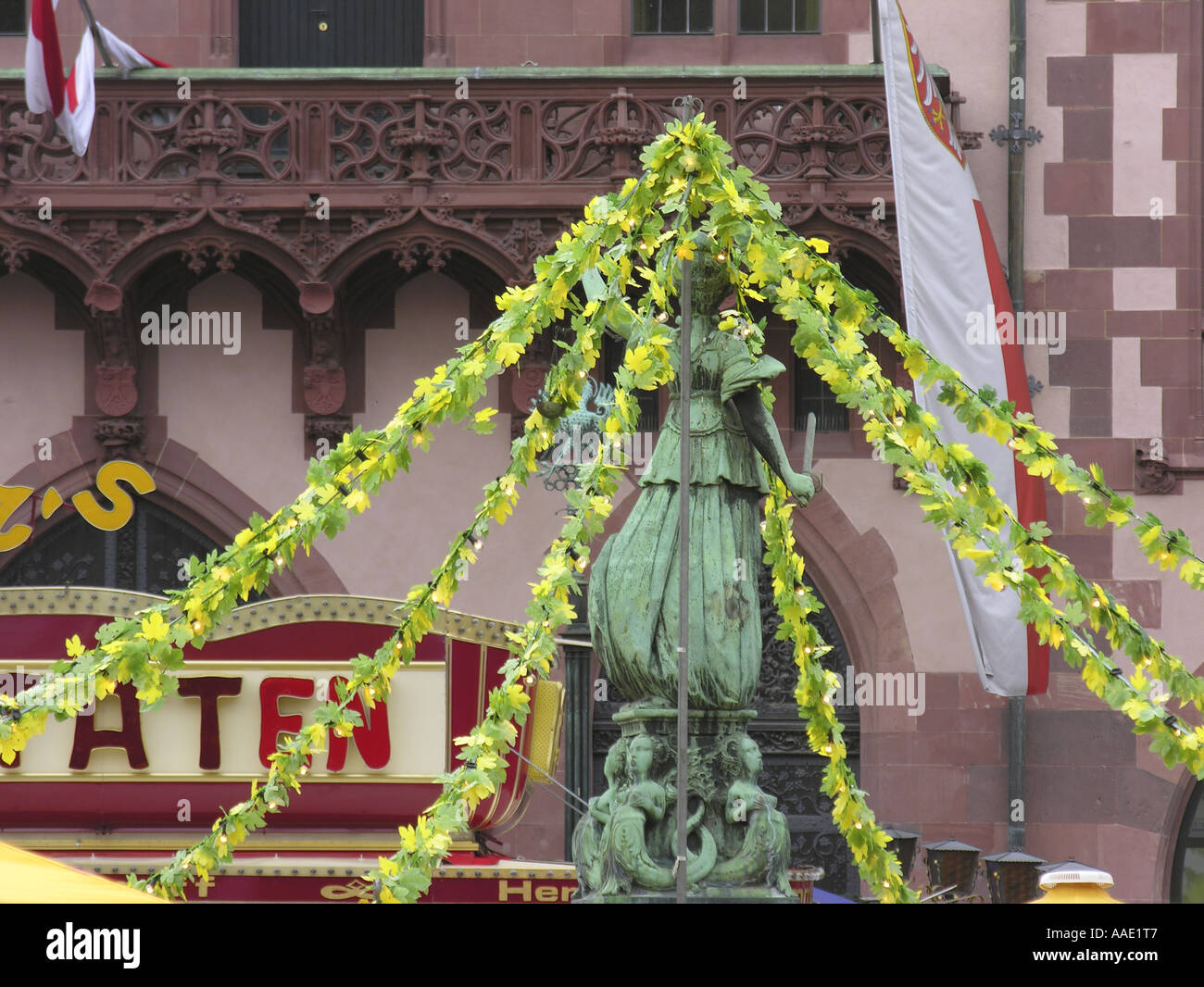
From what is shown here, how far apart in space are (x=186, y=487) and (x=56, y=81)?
11.3 ft

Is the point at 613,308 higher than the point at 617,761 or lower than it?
higher

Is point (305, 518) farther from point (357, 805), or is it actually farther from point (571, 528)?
point (357, 805)

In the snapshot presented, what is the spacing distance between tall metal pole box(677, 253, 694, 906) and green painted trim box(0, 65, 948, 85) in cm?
823

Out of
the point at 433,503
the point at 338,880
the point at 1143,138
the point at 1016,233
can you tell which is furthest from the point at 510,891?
the point at 1143,138

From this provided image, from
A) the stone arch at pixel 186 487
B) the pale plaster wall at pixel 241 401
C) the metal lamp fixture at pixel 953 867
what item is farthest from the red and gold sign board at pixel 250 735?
the pale plaster wall at pixel 241 401

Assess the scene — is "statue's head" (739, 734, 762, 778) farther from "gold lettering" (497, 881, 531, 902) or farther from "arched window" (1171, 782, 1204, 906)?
"arched window" (1171, 782, 1204, 906)

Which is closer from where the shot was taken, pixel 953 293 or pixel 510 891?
pixel 510 891

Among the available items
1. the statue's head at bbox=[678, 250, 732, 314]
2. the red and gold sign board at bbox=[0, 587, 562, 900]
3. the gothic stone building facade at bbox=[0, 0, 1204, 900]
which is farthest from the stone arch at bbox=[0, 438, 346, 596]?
the statue's head at bbox=[678, 250, 732, 314]

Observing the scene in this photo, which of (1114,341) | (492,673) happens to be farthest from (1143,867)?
(492,673)

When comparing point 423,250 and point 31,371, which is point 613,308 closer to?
point 423,250

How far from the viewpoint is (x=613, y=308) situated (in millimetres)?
7785

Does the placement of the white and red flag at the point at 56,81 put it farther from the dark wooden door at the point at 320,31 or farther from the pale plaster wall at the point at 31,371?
the dark wooden door at the point at 320,31

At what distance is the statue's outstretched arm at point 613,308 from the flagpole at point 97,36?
318 inches

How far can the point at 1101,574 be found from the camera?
51.3ft
